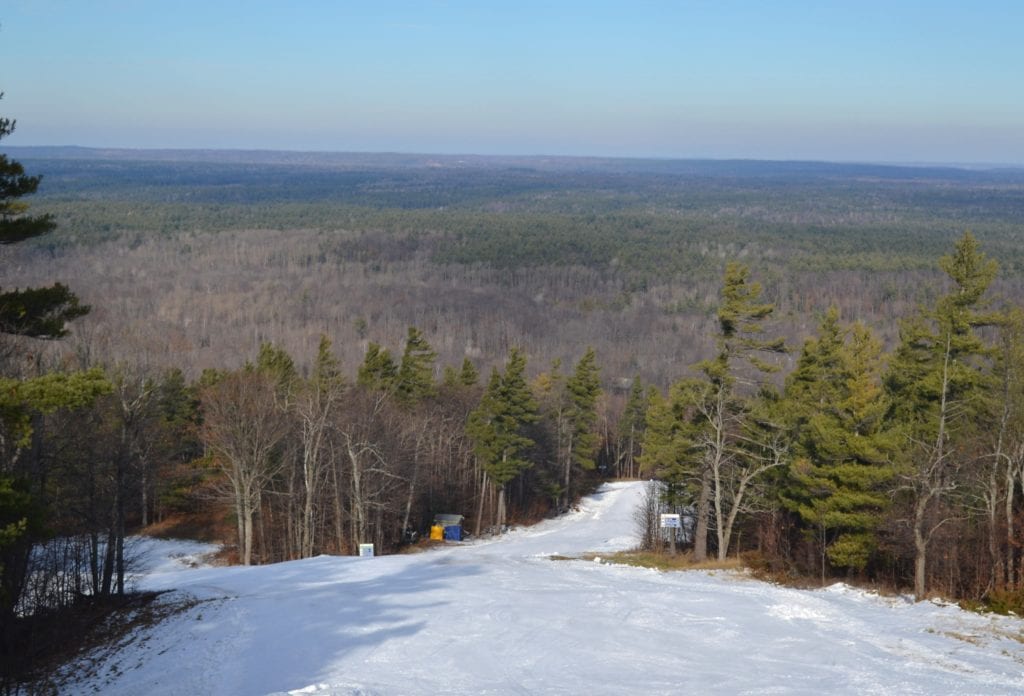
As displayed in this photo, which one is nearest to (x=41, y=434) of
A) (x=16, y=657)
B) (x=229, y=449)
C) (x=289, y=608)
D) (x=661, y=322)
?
(x=16, y=657)

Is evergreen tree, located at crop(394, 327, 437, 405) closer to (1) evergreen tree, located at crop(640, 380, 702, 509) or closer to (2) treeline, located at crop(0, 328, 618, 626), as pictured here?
(2) treeline, located at crop(0, 328, 618, 626)

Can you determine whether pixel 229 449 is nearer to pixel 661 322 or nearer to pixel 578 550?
pixel 578 550

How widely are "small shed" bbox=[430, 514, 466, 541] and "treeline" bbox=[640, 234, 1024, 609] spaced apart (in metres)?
13.1

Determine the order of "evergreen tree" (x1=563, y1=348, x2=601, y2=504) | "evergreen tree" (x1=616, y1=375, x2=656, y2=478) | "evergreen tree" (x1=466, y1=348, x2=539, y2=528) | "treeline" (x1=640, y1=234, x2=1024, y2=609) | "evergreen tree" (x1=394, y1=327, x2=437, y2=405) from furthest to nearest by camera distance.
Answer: "evergreen tree" (x1=616, y1=375, x2=656, y2=478) → "evergreen tree" (x1=563, y1=348, x2=601, y2=504) → "evergreen tree" (x1=394, y1=327, x2=437, y2=405) → "evergreen tree" (x1=466, y1=348, x2=539, y2=528) → "treeline" (x1=640, y1=234, x2=1024, y2=609)

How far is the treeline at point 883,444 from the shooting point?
20.7m

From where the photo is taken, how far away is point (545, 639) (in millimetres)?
17016

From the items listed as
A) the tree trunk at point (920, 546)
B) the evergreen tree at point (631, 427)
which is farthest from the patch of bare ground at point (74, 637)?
the evergreen tree at point (631, 427)

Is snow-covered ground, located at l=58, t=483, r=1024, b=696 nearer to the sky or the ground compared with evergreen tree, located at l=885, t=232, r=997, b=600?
nearer to the ground

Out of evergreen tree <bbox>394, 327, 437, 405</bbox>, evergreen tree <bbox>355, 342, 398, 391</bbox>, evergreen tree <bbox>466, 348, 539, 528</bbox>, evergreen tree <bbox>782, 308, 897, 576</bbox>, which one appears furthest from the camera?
evergreen tree <bbox>355, 342, 398, 391</bbox>

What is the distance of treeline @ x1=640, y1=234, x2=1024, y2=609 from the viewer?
2066cm

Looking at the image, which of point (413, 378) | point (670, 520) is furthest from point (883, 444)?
point (413, 378)

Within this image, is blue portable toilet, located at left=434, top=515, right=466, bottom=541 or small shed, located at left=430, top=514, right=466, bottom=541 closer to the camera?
small shed, located at left=430, top=514, right=466, bottom=541

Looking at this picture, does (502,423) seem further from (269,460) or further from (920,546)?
(920,546)

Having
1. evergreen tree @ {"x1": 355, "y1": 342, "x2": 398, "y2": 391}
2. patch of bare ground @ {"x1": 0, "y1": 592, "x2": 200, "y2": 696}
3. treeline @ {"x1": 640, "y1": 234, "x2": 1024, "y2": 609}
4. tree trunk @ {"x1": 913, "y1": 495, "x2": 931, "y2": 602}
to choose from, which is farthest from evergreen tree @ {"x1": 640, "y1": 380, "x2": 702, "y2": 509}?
evergreen tree @ {"x1": 355, "y1": 342, "x2": 398, "y2": 391}
